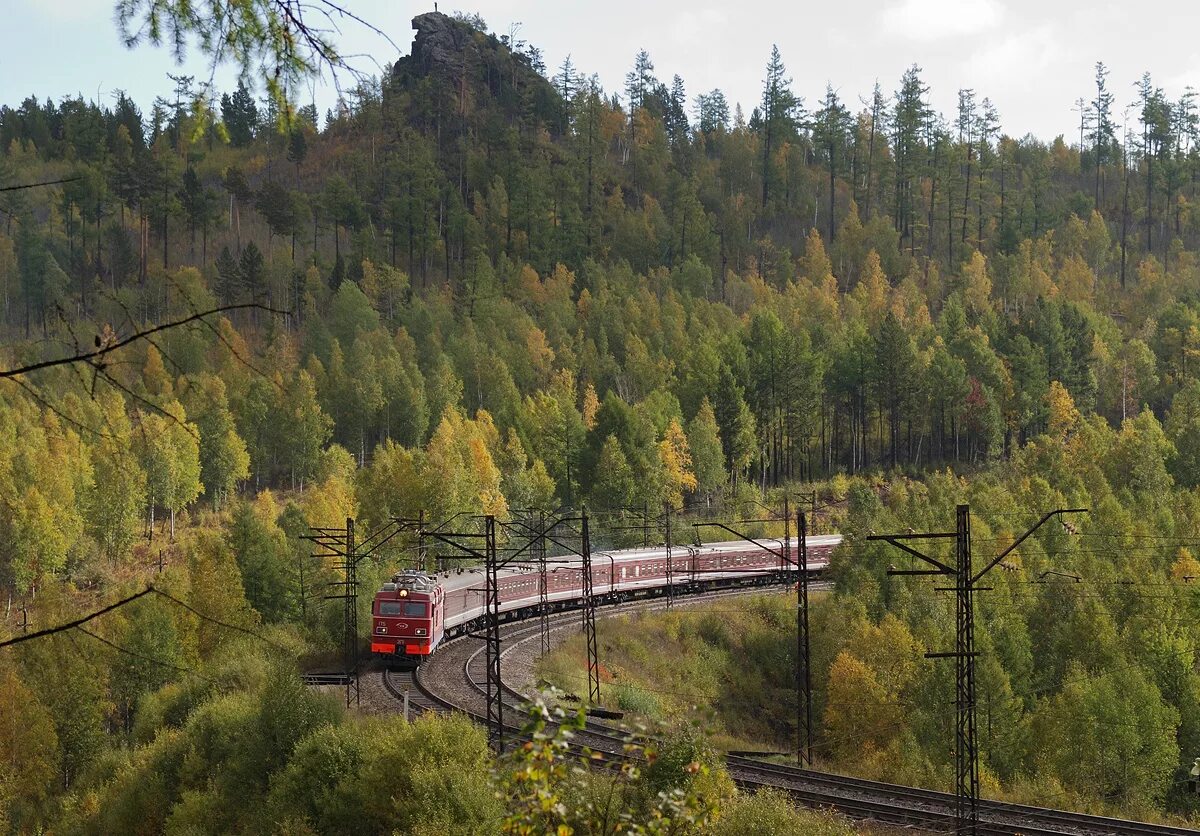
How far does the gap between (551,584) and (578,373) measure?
38.1 meters

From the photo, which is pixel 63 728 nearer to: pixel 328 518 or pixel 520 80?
pixel 328 518

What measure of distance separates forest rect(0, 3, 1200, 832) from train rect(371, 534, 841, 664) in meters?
4.36

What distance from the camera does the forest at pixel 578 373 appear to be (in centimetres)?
4453

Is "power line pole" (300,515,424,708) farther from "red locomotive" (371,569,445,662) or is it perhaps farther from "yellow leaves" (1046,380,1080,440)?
"yellow leaves" (1046,380,1080,440)

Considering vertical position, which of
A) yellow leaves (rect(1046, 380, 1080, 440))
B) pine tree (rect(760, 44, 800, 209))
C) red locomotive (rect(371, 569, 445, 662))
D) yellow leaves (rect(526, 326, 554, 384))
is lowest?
red locomotive (rect(371, 569, 445, 662))

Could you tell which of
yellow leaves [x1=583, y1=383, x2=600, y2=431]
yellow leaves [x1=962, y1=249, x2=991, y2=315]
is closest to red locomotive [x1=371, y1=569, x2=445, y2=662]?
yellow leaves [x1=583, y1=383, x2=600, y2=431]

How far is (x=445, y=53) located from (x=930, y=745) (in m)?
115

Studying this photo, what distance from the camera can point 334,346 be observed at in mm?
80938

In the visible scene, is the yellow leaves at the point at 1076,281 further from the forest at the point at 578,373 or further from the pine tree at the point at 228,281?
the pine tree at the point at 228,281

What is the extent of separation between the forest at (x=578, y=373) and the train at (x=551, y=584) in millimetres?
4359

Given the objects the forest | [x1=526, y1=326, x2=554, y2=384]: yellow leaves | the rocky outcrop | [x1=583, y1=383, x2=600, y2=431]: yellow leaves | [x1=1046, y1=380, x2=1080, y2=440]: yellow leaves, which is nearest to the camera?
the forest

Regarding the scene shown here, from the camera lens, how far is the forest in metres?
44.5

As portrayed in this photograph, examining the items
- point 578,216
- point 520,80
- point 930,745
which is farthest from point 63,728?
point 520,80

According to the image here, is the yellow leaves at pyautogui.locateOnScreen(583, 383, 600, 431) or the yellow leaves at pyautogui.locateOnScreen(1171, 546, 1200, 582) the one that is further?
the yellow leaves at pyautogui.locateOnScreen(583, 383, 600, 431)
